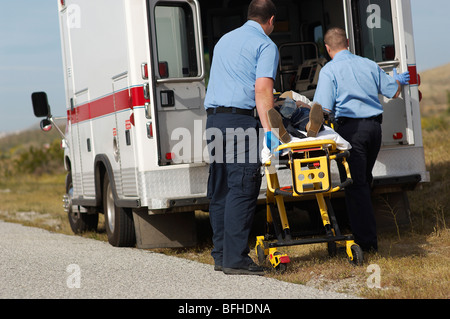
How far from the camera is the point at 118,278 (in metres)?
6.08

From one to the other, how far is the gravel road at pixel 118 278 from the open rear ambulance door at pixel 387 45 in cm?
244

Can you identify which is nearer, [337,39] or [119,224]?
[337,39]

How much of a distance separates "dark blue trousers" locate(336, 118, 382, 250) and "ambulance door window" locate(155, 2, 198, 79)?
172 centimetres

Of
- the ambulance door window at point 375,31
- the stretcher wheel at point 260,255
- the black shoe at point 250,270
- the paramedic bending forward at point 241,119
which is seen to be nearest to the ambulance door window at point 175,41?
the paramedic bending forward at point 241,119

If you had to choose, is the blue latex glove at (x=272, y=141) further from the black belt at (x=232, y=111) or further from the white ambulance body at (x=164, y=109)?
the white ambulance body at (x=164, y=109)

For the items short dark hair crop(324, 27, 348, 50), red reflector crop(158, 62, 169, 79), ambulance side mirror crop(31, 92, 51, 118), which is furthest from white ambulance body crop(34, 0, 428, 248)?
ambulance side mirror crop(31, 92, 51, 118)

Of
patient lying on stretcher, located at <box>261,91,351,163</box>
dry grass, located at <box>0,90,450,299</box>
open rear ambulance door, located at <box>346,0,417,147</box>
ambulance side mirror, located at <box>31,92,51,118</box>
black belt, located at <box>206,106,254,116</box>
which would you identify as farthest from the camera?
ambulance side mirror, located at <box>31,92,51,118</box>

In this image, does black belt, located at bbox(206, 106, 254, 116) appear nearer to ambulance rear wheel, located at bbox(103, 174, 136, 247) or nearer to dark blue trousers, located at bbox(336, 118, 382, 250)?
dark blue trousers, located at bbox(336, 118, 382, 250)

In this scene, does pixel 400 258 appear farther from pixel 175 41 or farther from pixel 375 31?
pixel 175 41

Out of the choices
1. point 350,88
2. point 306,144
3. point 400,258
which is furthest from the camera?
point 350,88

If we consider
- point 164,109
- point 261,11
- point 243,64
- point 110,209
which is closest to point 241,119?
point 243,64

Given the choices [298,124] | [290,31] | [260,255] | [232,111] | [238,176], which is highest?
[290,31]

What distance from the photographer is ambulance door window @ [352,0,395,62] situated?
7676 mm

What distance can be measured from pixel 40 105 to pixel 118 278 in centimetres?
538
